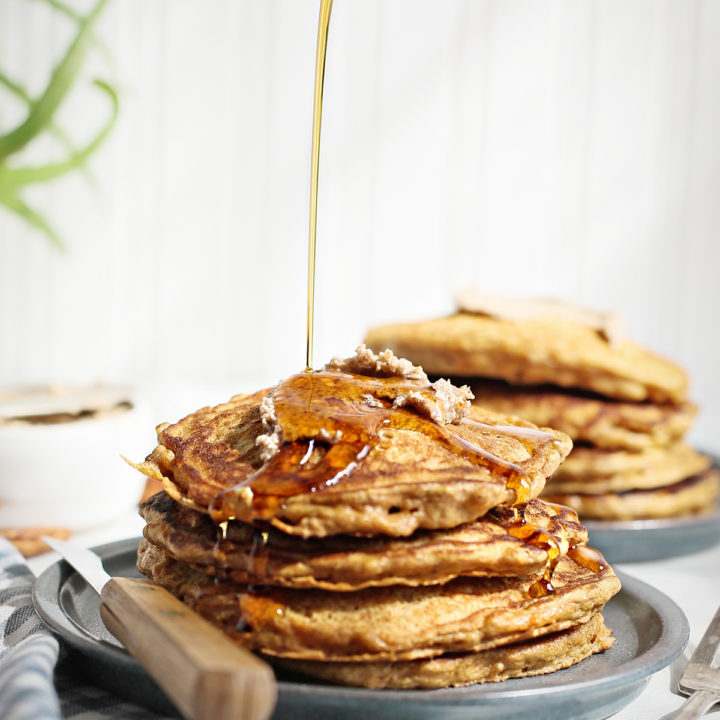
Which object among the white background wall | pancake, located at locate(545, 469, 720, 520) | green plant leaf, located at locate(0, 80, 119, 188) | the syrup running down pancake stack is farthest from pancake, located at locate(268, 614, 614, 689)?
the white background wall

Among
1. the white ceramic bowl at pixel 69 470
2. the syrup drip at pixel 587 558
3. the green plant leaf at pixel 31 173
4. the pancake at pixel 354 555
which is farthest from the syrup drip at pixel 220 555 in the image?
the green plant leaf at pixel 31 173

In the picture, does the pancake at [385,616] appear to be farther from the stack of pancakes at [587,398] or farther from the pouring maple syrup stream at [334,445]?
the stack of pancakes at [587,398]

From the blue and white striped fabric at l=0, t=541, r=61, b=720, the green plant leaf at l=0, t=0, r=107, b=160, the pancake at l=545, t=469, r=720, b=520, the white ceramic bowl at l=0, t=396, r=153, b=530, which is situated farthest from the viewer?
the green plant leaf at l=0, t=0, r=107, b=160

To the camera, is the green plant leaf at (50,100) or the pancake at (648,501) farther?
the green plant leaf at (50,100)

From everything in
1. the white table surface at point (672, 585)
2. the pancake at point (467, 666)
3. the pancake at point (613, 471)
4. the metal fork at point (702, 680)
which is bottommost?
the white table surface at point (672, 585)

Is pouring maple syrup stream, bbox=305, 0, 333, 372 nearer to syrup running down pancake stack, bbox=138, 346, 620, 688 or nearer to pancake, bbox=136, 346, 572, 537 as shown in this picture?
pancake, bbox=136, 346, 572, 537

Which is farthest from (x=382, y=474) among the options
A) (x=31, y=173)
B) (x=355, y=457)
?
(x=31, y=173)
